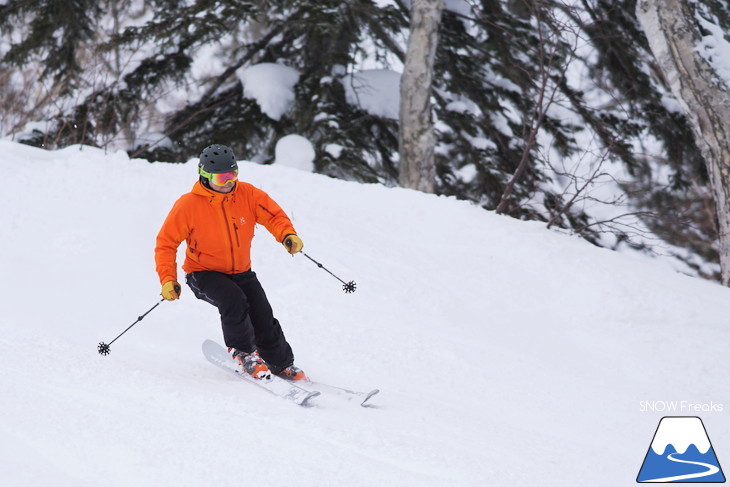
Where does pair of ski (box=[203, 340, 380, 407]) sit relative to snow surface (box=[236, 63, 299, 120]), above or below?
below

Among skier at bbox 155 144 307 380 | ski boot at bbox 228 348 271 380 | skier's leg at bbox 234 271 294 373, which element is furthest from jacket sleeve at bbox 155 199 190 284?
ski boot at bbox 228 348 271 380

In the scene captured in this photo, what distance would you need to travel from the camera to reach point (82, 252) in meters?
5.86

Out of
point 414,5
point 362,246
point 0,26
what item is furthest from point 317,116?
point 0,26

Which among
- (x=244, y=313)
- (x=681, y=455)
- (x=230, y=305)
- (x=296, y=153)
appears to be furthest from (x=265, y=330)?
(x=296, y=153)

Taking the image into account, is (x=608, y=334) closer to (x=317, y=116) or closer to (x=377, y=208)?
(x=377, y=208)

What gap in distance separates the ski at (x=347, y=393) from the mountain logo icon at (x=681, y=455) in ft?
4.68

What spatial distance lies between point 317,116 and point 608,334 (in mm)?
5438

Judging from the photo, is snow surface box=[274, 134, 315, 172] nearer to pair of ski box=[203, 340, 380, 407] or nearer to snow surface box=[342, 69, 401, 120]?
snow surface box=[342, 69, 401, 120]

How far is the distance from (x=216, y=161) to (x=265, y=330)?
1.07 m

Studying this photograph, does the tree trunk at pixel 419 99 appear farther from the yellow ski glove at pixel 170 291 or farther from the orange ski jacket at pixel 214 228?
the yellow ski glove at pixel 170 291

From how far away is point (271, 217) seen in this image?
4.39 m

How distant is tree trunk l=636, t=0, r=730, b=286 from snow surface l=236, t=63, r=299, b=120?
189 inches

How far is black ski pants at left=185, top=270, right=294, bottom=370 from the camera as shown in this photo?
407 centimetres

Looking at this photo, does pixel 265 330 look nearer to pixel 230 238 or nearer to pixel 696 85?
pixel 230 238
